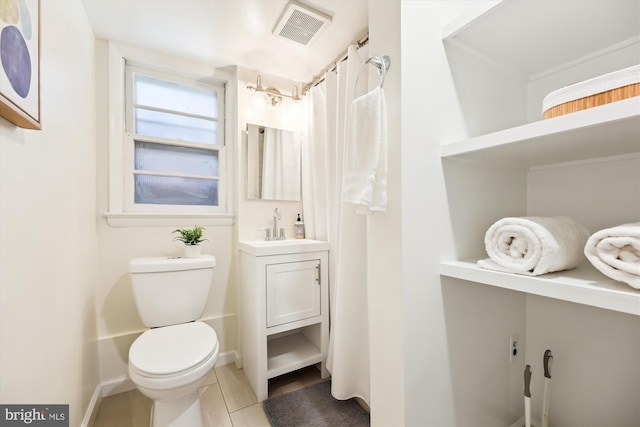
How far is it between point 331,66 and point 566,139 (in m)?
1.52

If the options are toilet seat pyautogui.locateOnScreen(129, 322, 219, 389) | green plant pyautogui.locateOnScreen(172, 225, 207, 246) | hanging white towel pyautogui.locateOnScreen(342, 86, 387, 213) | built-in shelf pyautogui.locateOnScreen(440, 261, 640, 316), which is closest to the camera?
built-in shelf pyautogui.locateOnScreen(440, 261, 640, 316)

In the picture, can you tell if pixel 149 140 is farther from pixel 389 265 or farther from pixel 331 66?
pixel 389 265

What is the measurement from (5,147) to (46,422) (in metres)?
0.89

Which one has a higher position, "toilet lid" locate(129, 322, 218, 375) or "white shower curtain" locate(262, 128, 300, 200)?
"white shower curtain" locate(262, 128, 300, 200)

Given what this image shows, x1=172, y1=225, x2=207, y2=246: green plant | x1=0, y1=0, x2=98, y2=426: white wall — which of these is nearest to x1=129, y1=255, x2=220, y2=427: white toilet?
x1=172, y1=225, x2=207, y2=246: green plant

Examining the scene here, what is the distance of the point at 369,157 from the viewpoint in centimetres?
87

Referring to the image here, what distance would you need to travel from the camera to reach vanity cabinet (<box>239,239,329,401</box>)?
1587 mm

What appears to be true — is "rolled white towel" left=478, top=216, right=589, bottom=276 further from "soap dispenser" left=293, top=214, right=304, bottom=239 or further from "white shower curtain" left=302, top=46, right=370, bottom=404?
"soap dispenser" left=293, top=214, right=304, bottom=239

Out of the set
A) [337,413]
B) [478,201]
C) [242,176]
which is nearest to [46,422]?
[337,413]

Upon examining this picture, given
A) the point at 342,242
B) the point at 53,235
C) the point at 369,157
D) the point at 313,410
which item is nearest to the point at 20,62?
the point at 53,235

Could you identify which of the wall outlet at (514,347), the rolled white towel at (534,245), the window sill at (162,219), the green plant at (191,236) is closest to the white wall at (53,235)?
the window sill at (162,219)

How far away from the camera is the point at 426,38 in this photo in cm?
90

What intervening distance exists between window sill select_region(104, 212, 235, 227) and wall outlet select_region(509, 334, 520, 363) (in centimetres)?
177

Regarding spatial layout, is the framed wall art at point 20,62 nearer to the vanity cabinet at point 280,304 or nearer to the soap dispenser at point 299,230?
the vanity cabinet at point 280,304
